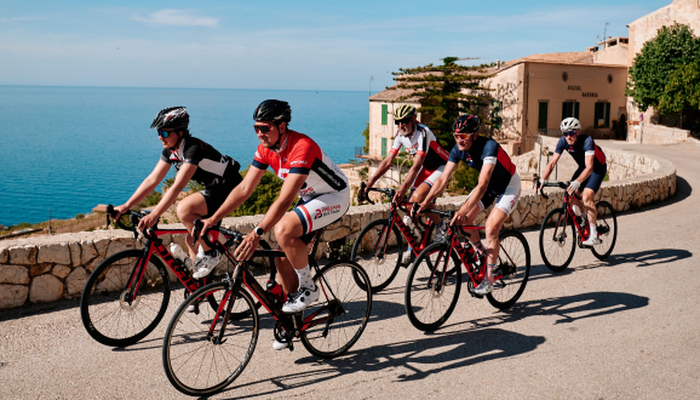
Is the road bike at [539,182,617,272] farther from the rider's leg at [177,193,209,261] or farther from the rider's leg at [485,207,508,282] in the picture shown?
the rider's leg at [177,193,209,261]

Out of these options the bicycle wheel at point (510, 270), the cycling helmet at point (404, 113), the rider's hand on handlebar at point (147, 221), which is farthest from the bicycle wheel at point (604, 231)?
the rider's hand on handlebar at point (147, 221)

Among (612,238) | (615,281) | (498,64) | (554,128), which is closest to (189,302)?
(615,281)

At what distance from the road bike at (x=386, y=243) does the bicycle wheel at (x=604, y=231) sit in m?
2.95

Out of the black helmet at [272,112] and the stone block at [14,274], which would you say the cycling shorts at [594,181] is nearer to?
the black helmet at [272,112]

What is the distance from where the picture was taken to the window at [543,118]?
4747 centimetres

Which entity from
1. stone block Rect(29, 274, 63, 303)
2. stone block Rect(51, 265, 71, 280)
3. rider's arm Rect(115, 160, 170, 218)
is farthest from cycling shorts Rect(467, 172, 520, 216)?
stone block Rect(29, 274, 63, 303)

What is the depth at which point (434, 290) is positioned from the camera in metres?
5.41

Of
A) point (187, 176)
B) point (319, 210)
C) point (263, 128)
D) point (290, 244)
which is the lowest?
point (290, 244)

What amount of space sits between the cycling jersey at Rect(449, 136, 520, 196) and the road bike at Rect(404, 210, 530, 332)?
541 millimetres

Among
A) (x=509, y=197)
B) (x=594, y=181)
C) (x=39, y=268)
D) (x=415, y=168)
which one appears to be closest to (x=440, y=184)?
(x=415, y=168)

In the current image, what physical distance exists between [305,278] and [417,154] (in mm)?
2809

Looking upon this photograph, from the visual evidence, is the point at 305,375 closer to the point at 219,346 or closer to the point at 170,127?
the point at 219,346

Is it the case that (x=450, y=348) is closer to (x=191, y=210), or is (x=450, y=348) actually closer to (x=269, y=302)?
(x=269, y=302)

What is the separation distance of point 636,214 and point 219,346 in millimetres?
10111
